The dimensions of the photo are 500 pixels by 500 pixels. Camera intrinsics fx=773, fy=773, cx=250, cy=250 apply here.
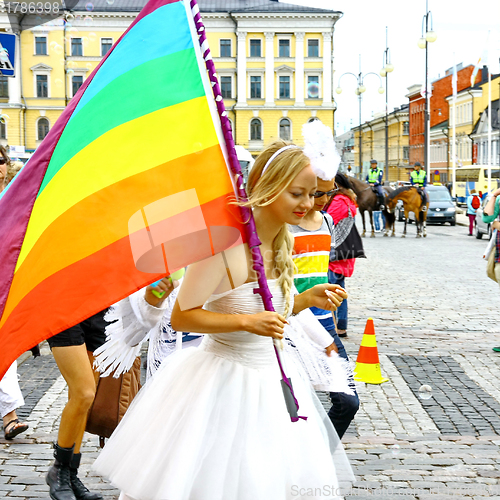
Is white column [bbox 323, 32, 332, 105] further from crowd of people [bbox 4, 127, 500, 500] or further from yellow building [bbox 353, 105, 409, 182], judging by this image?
crowd of people [bbox 4, 127, 500, 500]

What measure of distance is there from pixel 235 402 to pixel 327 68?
157 ft

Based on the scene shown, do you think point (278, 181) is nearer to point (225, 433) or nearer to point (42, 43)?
point (225, 433)

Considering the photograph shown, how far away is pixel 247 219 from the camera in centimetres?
290

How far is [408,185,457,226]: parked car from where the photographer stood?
31484mm

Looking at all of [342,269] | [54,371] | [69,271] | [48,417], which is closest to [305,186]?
[69,271]

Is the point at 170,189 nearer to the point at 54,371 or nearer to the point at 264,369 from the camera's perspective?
the point at 264,369

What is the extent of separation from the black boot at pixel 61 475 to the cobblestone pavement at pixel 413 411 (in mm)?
327

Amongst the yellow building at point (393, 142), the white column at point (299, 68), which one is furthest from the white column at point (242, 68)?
the yellow building at point (393, 142)

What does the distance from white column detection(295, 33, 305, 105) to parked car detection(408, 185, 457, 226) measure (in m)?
14.3

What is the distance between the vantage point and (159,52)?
305 cm

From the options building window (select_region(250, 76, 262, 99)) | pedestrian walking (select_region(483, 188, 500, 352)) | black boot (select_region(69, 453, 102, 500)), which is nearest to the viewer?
black boot (select_region(69, 453, 102, 500))

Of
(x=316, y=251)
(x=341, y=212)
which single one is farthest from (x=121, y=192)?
(x=341, y=212)

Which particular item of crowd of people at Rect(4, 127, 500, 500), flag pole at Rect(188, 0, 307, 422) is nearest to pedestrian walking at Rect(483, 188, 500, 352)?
crowd of people at Rect(4, 127, 500, 500)

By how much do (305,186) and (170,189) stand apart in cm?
51
